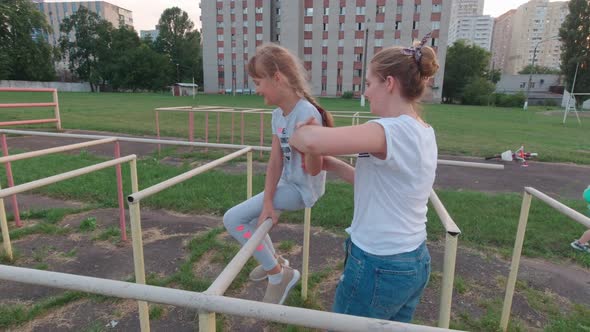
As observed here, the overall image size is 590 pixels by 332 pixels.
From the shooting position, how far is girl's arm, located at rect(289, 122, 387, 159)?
1019 mm

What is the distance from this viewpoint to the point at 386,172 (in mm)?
→ 1188

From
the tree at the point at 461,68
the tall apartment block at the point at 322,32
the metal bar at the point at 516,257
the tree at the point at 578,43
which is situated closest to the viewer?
the metal bar at the point at 516,257

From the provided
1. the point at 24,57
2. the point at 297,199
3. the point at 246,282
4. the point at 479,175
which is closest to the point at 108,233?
the point at 246,282

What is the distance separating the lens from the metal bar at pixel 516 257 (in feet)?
6.79

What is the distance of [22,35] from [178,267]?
35.3 metres

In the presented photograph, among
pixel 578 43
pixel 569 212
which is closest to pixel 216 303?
pixel 569 212

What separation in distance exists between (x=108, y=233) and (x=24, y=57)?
36423 mm

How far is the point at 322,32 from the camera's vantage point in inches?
1876

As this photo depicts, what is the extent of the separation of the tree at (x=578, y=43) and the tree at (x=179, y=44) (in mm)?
55826

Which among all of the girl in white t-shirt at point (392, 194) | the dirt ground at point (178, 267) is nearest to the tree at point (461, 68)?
the dirt ground at point (178, 267)

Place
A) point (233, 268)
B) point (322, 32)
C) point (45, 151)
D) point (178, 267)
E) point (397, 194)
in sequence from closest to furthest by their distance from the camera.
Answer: point (233, 268), point (397, 194), point (45, 151), point (178, 267), point (322, 32)

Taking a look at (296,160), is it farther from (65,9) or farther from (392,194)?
(65,9)

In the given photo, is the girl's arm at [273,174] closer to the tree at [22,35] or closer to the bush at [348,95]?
the tree at [22,35]

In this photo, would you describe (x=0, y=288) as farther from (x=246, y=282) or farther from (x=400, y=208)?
(x=400, y=208)
